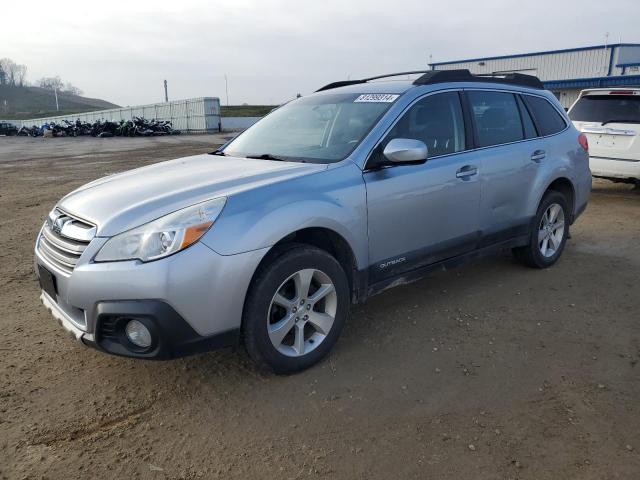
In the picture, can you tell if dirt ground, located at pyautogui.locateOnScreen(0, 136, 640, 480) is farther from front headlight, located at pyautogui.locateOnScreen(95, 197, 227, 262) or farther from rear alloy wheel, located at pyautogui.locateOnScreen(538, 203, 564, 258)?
front headlight, located at pyautogui.locateOnScreen(95, 197, 227, 262)

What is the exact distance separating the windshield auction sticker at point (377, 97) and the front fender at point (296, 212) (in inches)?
28.6

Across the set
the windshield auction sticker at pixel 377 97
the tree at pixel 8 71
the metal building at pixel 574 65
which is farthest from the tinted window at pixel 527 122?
the tree at pixel 8 71

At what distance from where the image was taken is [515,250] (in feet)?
16.6

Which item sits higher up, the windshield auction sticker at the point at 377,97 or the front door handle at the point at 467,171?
the windshield auction sticker at the point at 377,97

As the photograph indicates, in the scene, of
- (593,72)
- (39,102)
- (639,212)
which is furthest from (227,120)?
(39,102)

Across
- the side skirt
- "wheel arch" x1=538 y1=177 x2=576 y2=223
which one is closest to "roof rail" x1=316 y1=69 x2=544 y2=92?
"wheel arch" x1=538 y1=177 x2=576 y2=223

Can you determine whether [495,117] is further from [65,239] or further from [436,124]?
[65,239]

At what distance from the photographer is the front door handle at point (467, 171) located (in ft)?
13.1

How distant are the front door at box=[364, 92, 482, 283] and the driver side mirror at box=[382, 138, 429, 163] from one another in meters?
0.14

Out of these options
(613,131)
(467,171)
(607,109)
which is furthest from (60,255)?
(607,109)

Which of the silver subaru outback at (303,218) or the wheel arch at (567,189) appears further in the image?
the wheel arch at (567,189)

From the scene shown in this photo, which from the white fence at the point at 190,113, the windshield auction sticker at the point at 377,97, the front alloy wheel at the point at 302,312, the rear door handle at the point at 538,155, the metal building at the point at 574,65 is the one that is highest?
the metal building at the point at 574,65

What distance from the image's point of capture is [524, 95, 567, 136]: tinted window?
4918 mm

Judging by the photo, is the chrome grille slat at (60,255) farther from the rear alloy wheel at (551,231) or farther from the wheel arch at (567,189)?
the wheel arch at (567,189)
